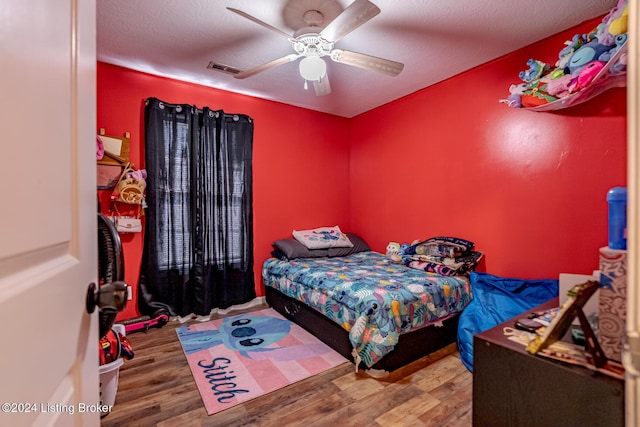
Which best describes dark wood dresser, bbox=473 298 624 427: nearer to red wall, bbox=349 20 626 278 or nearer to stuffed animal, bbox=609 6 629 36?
red wall, bbox=349 20 626 278

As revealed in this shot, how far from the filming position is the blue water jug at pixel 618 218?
739 millimetres

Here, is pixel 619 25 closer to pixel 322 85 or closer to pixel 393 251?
pixel 322 85

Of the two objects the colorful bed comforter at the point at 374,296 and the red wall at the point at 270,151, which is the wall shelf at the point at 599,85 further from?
the red wall at the point at 270,151

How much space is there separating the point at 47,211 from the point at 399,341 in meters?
2.11

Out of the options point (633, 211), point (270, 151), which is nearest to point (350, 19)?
point (633, 211)

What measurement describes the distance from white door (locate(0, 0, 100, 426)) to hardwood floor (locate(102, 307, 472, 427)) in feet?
3.90

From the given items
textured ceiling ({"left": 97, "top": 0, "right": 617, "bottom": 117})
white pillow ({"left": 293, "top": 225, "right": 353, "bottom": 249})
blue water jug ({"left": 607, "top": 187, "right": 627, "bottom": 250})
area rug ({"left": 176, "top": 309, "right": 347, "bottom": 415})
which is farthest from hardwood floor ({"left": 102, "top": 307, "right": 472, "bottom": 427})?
textured ceiling ({"left": 97, "top": 0, "right": 617, "bottom": 117})

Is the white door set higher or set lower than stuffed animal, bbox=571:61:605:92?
lower

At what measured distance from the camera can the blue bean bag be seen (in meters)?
2.11

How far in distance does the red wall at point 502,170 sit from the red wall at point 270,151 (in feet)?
2.31

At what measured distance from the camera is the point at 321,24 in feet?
6.58

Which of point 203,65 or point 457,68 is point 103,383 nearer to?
point 203,65

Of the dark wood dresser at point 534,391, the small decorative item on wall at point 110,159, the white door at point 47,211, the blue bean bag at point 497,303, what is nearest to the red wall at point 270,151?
the small decorative item on wall at point 110,159

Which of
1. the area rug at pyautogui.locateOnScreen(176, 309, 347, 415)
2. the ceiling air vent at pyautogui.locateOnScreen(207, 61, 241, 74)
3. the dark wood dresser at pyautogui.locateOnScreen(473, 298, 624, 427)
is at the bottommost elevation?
the area rug at pyautogui.locateOnScreen(176, 309, 347, 415)
